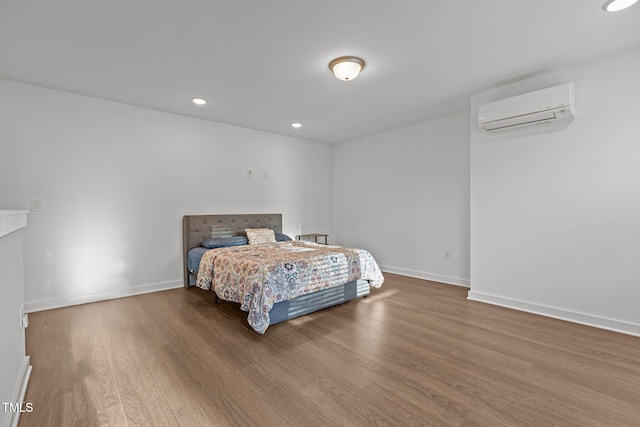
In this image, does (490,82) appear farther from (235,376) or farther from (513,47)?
(235,376)

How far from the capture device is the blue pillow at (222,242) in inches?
159

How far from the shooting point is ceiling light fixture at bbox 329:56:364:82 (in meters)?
2.61

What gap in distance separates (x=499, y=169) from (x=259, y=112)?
317cm

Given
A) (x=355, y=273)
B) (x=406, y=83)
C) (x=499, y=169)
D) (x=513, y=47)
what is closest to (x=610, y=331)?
(x=499, y=169)

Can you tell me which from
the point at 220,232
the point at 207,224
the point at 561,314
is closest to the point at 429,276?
the point at 561,314

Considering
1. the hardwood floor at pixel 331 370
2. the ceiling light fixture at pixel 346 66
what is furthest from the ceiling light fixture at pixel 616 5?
the hardwood floor at pixel 331 370

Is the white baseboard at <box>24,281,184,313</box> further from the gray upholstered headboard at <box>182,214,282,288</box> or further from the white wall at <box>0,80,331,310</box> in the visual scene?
the gray upholstered headboard at <box>182,214,282,288</box>

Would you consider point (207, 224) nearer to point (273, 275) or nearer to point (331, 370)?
point (273, 275)

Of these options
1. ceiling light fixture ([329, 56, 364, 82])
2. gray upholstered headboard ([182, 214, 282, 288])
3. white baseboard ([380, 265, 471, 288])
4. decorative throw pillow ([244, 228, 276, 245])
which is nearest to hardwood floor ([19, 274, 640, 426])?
white baseboard ([380, 265, 471, 288])

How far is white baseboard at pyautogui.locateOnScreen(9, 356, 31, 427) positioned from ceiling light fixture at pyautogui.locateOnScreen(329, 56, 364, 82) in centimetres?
315

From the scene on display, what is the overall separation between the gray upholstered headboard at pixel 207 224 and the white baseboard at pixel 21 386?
7.23 ft

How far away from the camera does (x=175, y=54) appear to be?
2.55 meters

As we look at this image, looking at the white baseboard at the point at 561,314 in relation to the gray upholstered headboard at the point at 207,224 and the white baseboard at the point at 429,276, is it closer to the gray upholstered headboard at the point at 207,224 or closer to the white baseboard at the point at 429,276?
the white baseboard at the point at 429,276

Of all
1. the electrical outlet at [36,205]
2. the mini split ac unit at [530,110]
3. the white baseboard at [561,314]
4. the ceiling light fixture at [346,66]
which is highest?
the ceiling light fixture at [346,66]
